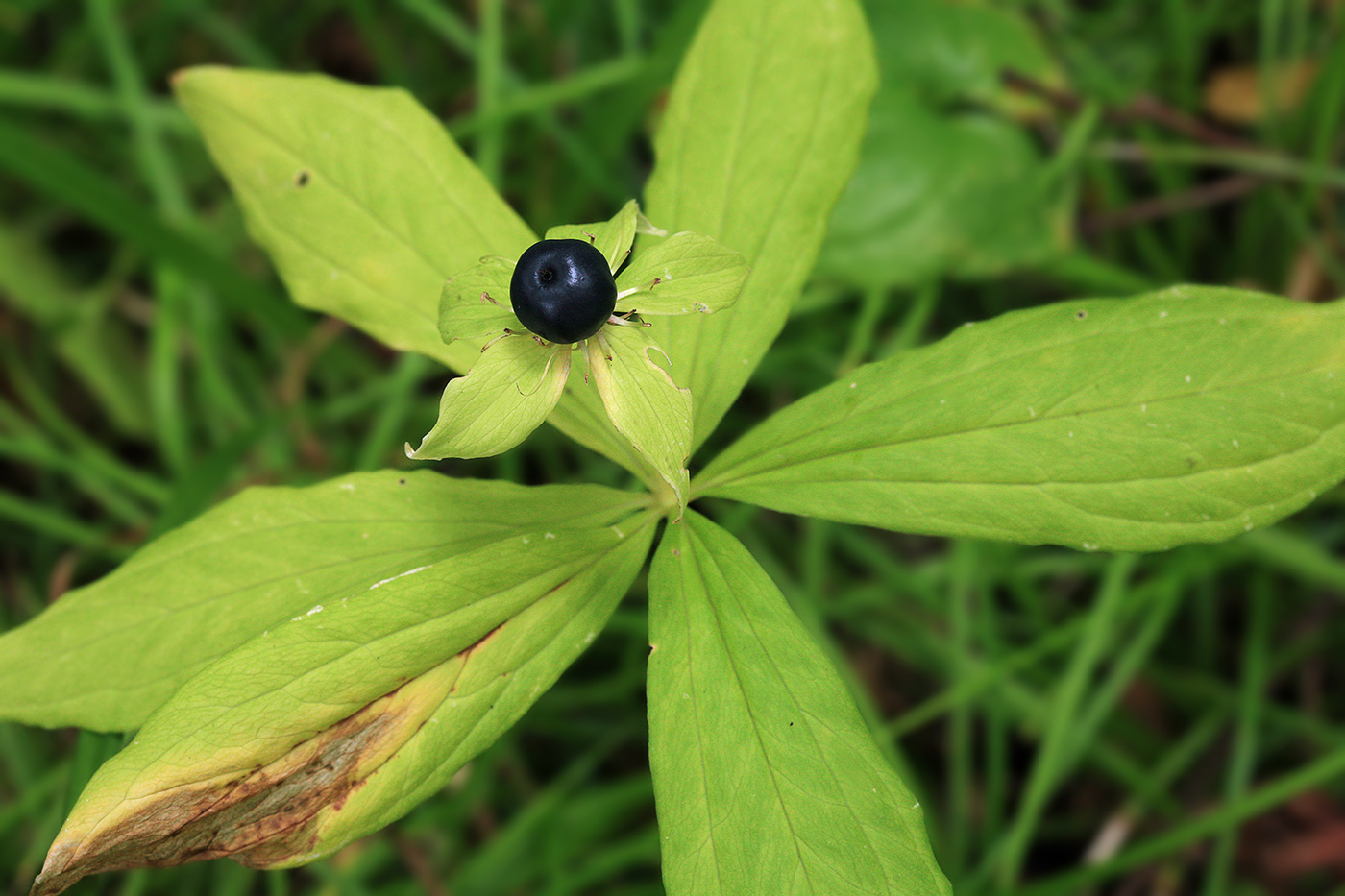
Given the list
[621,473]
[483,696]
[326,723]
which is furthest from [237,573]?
[621,473]

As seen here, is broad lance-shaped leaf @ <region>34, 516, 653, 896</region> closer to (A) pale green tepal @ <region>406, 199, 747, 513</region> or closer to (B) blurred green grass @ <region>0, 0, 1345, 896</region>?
(A) pale green tepal @ <region>406, 199, 747, 513</region>

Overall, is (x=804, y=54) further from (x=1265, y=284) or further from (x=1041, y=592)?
(x=1265, y=284)

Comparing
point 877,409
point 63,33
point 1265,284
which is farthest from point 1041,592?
point 63,33

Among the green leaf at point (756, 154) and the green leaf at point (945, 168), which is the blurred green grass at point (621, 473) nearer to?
the green leaf at point (945, 168)

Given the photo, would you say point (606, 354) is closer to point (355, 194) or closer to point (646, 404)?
point (646, 404)

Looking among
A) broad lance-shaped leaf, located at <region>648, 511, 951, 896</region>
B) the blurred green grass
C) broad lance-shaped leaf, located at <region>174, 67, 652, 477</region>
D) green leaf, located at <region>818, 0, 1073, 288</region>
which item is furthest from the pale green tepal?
green leaf, located at <region>818, 0, 1073, 288</region>

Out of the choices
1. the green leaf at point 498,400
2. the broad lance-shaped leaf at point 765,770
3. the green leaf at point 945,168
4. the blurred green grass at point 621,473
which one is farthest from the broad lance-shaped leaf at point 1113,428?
the green leaf at point 945,168
